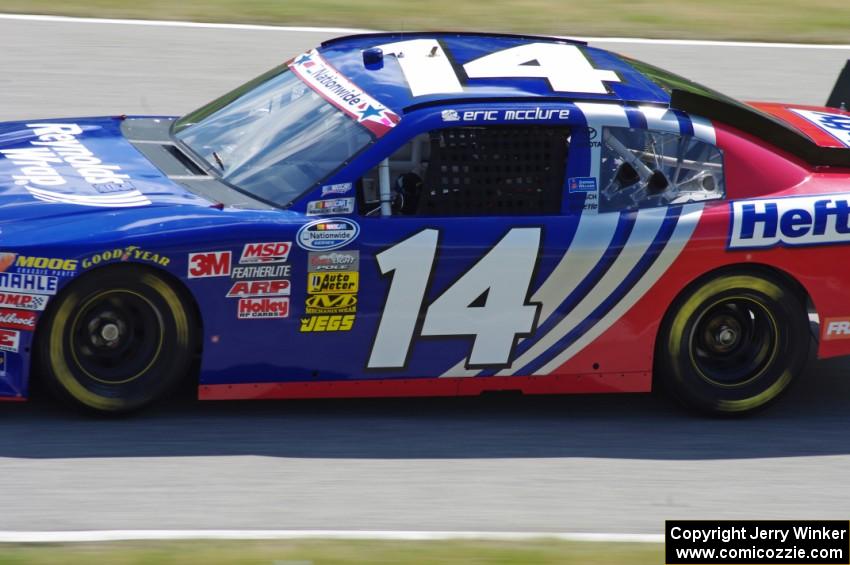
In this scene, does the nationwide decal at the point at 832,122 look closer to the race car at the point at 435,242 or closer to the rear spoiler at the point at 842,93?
the race car at the point at 435,242

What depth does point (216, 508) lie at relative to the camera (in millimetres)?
5195

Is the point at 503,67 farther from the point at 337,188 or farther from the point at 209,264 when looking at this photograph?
the point at 209,264

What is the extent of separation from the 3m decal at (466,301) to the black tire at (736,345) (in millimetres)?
758

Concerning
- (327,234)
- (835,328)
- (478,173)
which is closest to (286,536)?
(327,234)

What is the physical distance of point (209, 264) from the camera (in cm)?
563

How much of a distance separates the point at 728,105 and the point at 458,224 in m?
1.50

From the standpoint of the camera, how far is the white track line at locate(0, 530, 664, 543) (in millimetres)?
4801

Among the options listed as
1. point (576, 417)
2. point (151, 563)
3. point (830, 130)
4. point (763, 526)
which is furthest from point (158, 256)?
point (830, 130)

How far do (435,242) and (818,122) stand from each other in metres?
2.40

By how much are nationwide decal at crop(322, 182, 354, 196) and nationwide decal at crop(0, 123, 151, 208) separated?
74 cm

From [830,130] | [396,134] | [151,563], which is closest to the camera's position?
[151,563]

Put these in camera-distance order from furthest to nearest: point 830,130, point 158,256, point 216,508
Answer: point 830,130
point 158,256
point 216,508

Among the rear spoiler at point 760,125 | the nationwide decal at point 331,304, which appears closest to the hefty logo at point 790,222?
the rear spoiler at point 760,125

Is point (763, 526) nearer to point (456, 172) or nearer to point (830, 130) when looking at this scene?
point (456, 172)
